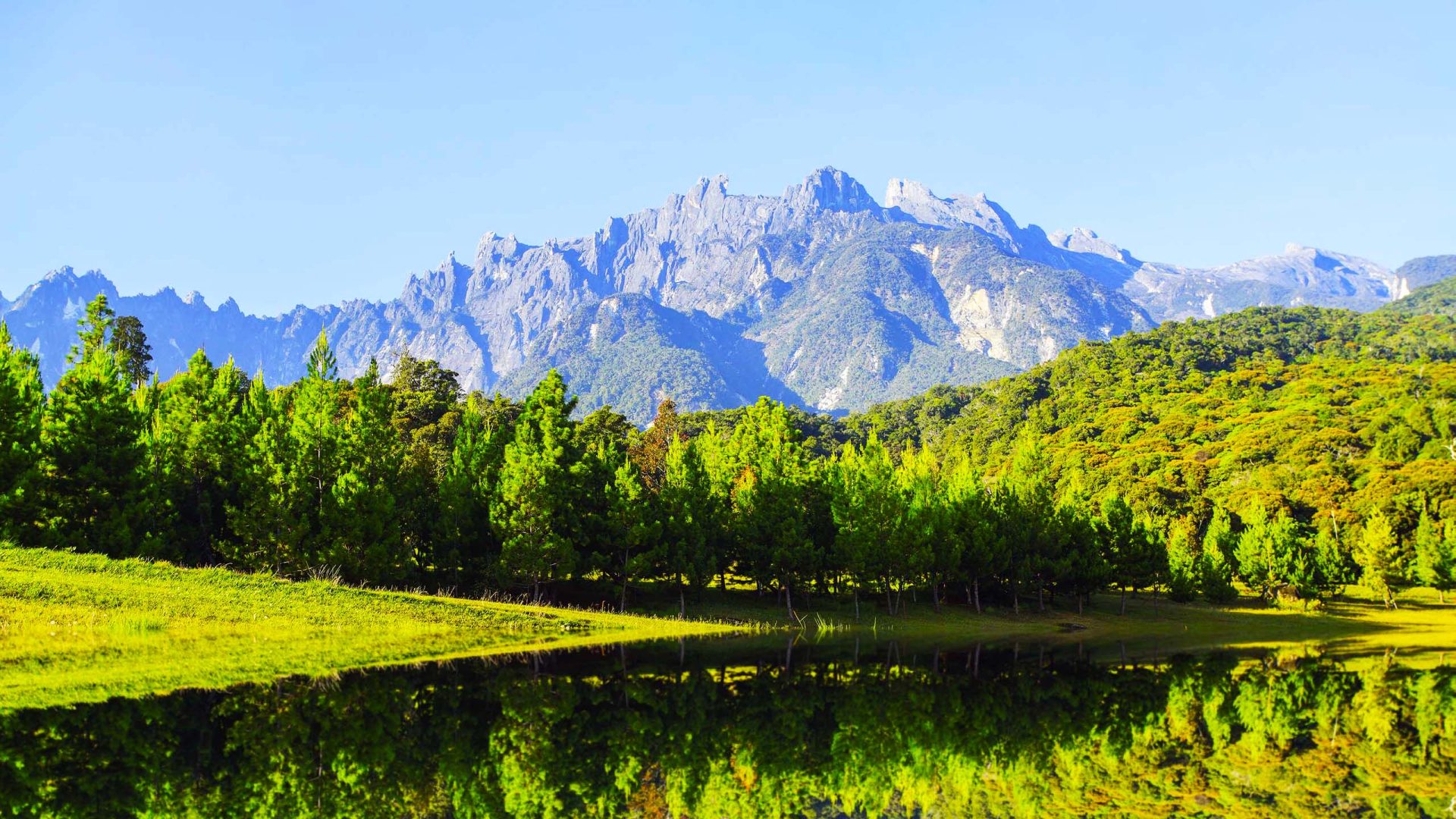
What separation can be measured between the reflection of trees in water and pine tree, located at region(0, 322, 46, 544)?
24.9 meters

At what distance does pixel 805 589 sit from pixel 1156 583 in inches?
1168

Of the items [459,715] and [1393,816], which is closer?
[1393,816]

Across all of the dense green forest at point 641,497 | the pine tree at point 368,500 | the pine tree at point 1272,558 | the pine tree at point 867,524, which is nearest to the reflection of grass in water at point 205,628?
the pine tree at point 368,500

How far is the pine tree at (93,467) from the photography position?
42969mm

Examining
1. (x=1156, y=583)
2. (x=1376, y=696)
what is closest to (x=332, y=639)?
(x=1376, y=696)

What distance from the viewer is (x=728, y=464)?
69.1 metres

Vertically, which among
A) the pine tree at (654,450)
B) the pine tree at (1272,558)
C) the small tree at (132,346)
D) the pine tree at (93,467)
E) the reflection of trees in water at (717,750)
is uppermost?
the small tree at (132,346)

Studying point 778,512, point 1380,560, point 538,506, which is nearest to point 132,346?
point 538,506

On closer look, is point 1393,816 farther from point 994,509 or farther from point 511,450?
point 994,509

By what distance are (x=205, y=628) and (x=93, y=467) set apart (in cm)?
1377

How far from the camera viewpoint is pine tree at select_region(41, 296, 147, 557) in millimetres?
42969

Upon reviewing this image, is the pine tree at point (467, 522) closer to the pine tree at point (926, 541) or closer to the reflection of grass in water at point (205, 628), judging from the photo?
the reflection of grass in water at point (205, 628)

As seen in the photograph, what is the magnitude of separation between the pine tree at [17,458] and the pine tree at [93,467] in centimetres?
63

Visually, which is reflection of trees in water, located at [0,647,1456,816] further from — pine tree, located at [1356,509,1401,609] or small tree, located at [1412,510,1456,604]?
small tree, located at [1412,510,1456,604]
